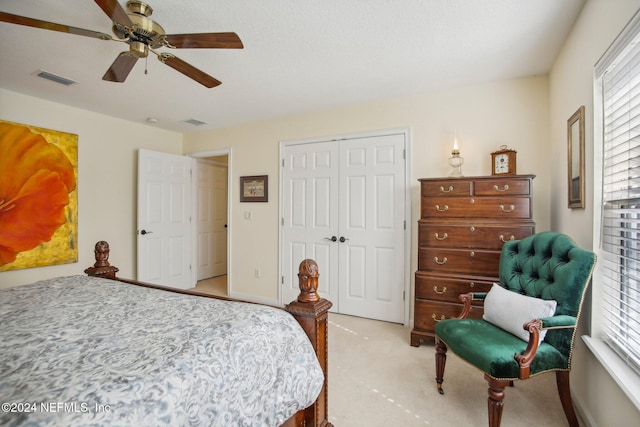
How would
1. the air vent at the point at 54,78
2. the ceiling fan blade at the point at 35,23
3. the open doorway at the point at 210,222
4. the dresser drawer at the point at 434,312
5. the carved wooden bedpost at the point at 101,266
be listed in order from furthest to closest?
1. the open doorway at the point at 210,222
2. the air vent at the point at 54,78
3. the dresser drawer at the point at 434,312
4. the carved wooden bedpost at the point at 101,266
5. the ceiling fan blade at the point at 35,23

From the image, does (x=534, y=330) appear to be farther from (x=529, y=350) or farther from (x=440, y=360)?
(x=440, y=360)

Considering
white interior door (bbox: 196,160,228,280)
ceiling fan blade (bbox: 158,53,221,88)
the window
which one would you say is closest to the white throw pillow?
the window

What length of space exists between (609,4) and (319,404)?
241 cm

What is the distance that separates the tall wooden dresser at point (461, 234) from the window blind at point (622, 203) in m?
0.80

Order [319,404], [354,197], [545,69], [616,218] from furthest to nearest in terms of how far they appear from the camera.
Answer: [354,197] < [545,69] < [616,218] < [319,404]

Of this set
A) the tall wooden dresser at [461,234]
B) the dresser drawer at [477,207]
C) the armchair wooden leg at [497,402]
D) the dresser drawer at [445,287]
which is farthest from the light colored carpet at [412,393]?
the dresser drawer at [477,207]

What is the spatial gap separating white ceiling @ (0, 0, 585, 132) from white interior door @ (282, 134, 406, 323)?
621 mm

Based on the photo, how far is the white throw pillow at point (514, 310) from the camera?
1.67 m

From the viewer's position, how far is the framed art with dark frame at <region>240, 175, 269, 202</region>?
4.08 m

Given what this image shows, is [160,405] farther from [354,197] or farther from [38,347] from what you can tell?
[354,197]

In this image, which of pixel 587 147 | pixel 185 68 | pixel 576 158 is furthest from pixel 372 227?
pixel 185 68

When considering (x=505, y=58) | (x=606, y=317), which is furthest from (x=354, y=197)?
(x=606, y=317)

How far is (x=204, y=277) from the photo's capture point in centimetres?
533

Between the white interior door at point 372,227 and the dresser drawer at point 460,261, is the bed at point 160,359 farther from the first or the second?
the white interior door at point 372,227
